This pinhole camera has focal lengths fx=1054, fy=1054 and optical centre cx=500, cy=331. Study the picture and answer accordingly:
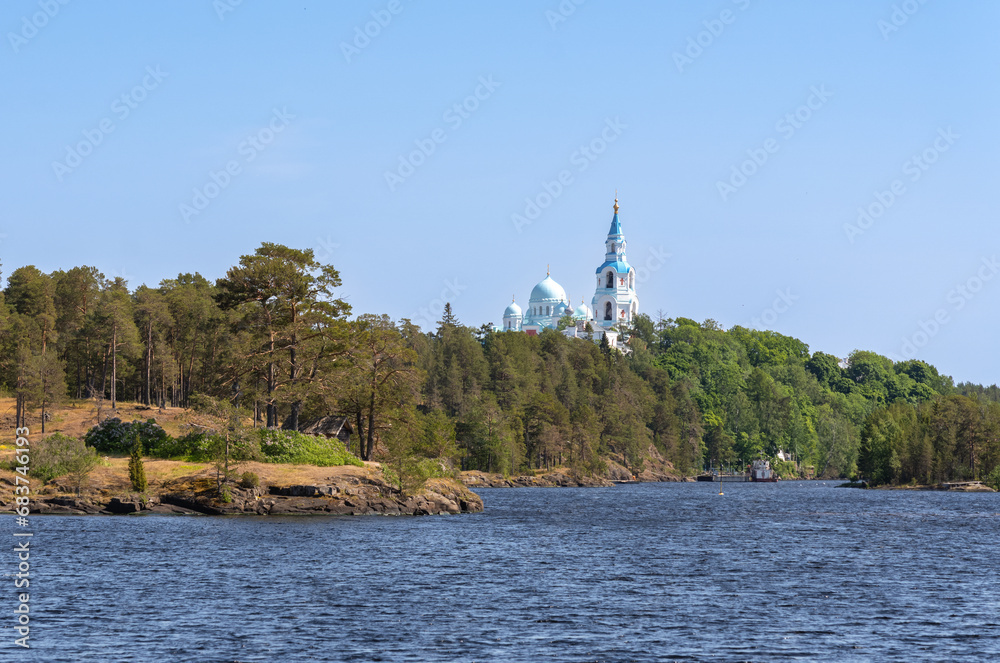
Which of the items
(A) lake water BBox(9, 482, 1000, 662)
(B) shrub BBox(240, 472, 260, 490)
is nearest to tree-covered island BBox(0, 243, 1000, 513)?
(B) shrub BBox(240, 472, 260, 490)

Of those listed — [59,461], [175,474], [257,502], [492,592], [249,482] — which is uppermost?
[59,461]

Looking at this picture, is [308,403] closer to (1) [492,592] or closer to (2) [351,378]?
(2) [351,378]

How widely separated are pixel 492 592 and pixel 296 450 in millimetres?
37584

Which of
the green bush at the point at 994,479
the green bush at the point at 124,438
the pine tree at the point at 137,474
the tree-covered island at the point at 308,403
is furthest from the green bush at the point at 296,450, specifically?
the green bush at the point at 994,479

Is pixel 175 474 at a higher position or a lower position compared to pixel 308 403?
lower

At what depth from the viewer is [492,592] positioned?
122ft

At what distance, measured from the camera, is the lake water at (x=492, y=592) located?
27.7 m

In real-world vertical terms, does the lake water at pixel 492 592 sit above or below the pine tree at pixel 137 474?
below

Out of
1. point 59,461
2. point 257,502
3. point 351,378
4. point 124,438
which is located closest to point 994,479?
point 351,378

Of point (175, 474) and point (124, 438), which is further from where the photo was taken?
point (124, 438)

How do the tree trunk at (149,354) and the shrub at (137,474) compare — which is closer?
the shrub at (137,474)

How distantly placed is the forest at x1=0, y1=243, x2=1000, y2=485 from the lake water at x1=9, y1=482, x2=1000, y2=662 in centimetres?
1979

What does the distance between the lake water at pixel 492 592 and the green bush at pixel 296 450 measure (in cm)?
871

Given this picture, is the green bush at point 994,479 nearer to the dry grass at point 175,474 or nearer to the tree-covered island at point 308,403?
the tree-covered island at point 308,403
